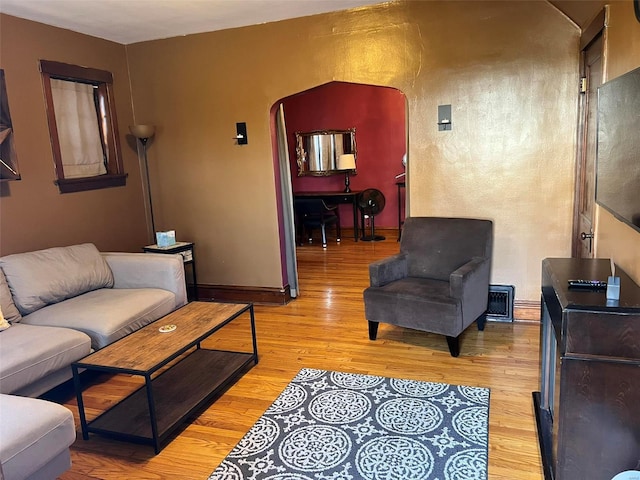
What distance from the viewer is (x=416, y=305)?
3262 millimetres

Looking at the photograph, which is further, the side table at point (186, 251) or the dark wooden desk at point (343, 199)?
the dark wooden desk at point (343, 199)

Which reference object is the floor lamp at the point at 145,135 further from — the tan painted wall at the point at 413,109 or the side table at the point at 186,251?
the side table at the point at 186,251

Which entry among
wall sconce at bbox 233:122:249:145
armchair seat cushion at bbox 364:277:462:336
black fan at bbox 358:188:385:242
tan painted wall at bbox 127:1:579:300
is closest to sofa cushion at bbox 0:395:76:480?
armchair seat cushion at bbox 364:277:462:336

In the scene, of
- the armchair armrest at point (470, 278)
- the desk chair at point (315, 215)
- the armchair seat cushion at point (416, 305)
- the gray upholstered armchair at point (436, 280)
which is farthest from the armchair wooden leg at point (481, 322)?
the desk chair at point (315, 215)

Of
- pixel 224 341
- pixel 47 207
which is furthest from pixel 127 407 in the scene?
pixel 47 207

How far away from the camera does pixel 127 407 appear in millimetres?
2645

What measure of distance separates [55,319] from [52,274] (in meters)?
0.47

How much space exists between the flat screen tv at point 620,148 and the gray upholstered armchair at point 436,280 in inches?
45.6

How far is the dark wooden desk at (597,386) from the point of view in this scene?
64.3 inches

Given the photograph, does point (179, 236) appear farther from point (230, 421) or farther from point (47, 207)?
point (230, 421)

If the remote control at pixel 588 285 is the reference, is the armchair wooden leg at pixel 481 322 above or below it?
below

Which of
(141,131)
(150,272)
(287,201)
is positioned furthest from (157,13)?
(150,272)

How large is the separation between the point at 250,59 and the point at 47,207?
7.20 ft

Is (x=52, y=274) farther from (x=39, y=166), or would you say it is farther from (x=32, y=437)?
(x=32, y=437)
